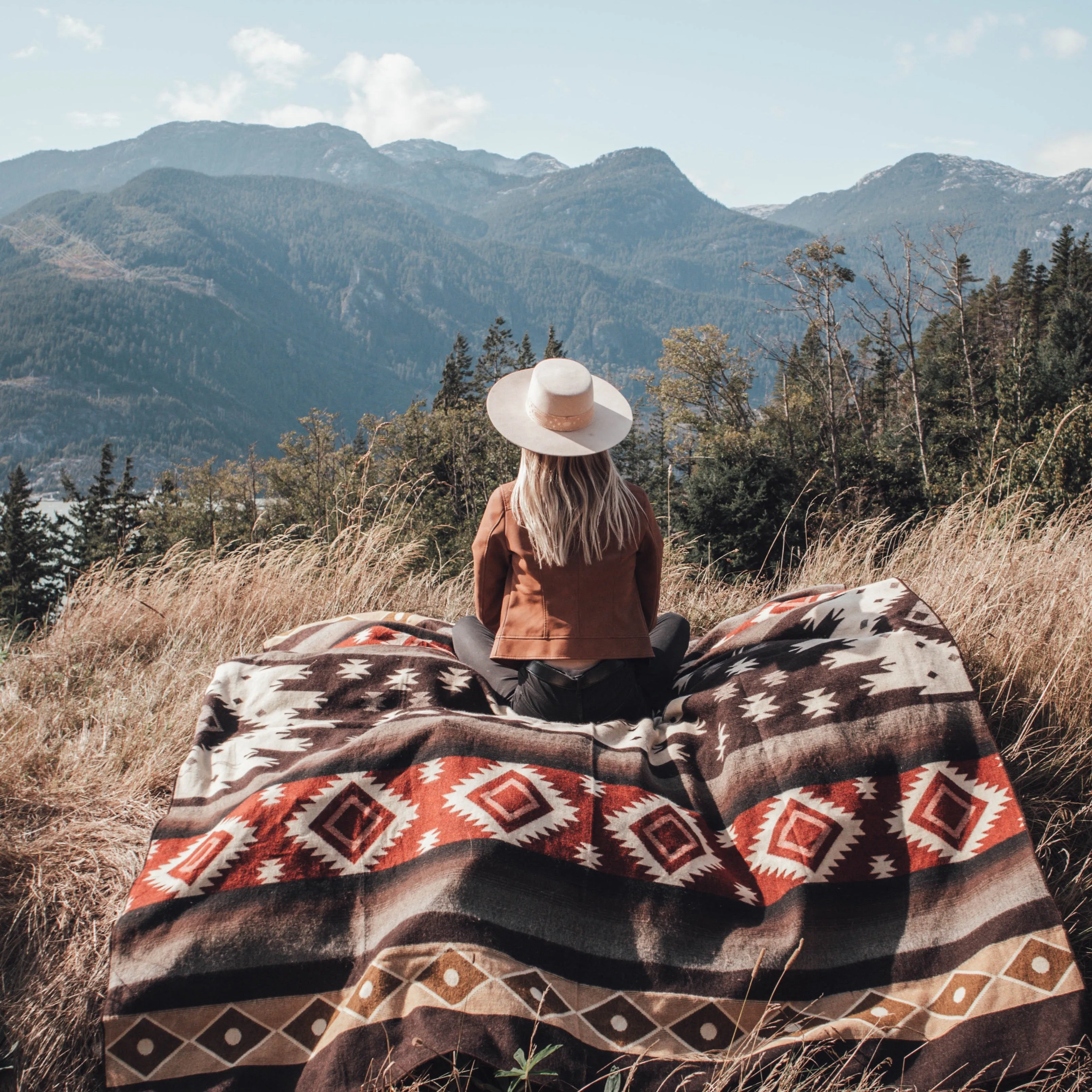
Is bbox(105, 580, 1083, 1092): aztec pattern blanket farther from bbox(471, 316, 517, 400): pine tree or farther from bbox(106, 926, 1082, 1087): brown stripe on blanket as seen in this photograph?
bbox(471, 316, 517, 400): pine tree

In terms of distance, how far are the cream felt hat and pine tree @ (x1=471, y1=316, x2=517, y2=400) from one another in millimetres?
44903

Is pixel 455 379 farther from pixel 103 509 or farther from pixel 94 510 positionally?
pixel 94 510

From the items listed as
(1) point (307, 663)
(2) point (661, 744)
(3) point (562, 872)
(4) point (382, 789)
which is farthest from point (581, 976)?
(1) point (307, 663)

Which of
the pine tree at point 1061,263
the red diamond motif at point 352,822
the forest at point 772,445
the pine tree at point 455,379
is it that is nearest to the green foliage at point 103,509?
the forest at point 772,445

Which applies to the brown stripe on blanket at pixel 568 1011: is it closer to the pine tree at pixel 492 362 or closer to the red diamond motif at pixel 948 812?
the red diamond motif at pixel 948 812

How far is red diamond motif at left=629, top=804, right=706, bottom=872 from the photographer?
93.0 inches

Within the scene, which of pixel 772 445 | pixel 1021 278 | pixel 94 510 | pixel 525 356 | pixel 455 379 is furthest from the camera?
pixel 525 356

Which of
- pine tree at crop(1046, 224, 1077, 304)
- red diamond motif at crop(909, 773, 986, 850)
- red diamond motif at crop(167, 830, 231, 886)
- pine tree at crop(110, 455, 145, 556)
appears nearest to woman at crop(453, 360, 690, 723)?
red diamond motif at crop(909, 773, 986, 850)

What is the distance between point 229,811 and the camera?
2514 millimetres

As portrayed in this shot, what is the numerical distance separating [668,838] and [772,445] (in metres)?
19.3

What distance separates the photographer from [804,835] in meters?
2.40

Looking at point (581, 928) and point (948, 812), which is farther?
point (948, 812)

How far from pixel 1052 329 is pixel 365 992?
3148cm

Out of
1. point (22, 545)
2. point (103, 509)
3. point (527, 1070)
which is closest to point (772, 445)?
point (527, 1070)
